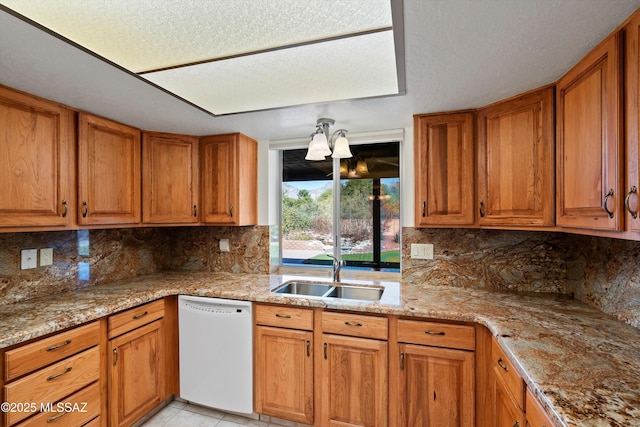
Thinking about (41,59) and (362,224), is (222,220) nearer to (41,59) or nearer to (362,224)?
(362,224)

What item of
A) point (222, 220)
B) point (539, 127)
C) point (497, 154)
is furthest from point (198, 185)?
point (539, 127)

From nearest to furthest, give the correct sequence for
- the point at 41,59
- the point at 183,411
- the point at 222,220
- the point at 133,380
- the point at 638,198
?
the point at 638,198, the point at 41,59, the point at 133,380, the point at 183,411, the point at 222,220

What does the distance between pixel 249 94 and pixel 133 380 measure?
6.52 feet

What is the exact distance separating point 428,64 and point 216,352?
220 cm

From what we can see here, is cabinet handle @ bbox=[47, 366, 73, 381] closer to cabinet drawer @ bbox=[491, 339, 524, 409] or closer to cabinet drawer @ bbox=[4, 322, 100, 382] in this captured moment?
cabinet drawer @ bbox=[4, 322, 100, 382]

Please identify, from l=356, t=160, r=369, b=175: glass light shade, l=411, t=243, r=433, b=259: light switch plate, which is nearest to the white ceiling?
l=356, t=160, r=369, b=175: glass light shade

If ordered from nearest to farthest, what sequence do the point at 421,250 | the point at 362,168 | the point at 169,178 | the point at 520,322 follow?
the point at 520,322
the point at 421,250
the point at 169,178
the point at 362,168

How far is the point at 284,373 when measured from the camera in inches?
74.7

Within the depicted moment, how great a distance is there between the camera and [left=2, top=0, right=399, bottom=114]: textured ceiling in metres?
0.99

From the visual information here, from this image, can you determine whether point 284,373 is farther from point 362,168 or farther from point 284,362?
point 362,168

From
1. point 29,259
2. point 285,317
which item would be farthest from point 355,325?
point 29,259

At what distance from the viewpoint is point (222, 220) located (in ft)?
7.94

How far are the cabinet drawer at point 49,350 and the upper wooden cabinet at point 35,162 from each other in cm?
64

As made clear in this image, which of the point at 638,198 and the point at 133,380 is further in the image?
the point at 133,380
